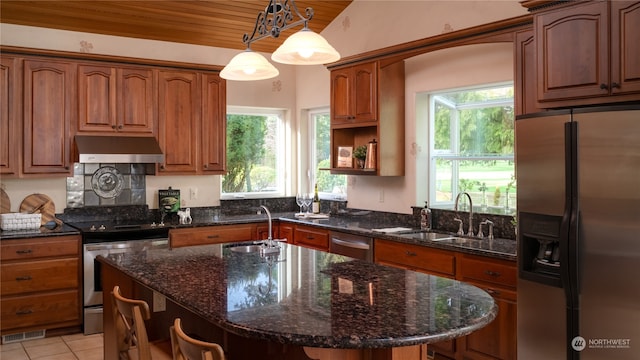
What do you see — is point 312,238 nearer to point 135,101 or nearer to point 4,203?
point 135,101

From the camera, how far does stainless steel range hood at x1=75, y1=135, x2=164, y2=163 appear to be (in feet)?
15.7

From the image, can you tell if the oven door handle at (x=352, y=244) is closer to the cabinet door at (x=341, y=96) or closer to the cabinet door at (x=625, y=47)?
the cabinet door at (x=341, y=96)

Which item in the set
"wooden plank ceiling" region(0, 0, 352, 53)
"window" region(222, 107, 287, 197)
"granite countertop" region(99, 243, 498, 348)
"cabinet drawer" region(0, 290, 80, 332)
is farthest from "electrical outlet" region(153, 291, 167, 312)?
"window" region(222, 107, 287, 197)

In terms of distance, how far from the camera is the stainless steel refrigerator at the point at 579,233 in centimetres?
266

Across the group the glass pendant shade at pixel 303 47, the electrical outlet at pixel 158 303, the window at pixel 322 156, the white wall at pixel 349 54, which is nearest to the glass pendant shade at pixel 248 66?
the glass pendant shade at pixel 303 47

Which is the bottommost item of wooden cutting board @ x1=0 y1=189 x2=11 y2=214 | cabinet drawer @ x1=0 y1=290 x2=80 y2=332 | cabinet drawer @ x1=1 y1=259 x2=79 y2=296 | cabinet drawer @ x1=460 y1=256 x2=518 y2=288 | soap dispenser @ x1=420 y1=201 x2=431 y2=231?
cabinet drawer @ x1=0 y1=290 x2=80 y2=332

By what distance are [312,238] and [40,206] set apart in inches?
97.7

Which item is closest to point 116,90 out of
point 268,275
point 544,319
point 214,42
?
point 214,42

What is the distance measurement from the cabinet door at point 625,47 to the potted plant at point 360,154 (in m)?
2.49

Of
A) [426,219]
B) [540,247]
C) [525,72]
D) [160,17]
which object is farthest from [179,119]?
[540,247]

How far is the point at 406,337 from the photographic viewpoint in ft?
5.71

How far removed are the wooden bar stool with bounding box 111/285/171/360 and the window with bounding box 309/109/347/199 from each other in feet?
11.9

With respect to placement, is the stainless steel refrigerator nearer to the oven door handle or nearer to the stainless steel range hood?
the oven door handle

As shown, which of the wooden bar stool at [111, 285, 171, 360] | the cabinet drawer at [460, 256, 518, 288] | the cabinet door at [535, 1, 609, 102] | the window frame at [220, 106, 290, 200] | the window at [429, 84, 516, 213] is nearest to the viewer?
the wooden bar stool at [111, 285, 171, 360]
